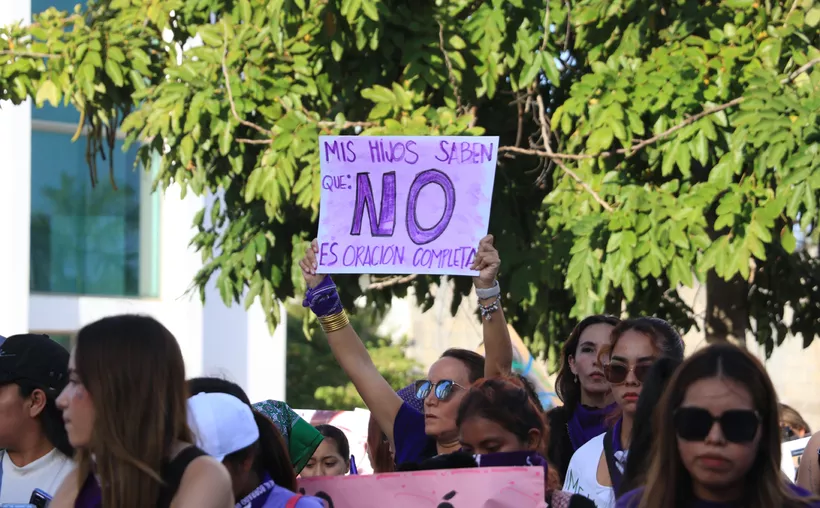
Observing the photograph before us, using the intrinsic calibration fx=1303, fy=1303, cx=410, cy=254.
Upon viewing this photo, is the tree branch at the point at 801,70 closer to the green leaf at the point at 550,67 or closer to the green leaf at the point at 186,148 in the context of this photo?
the green leaf at the point at 550,67

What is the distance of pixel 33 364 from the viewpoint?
146 inches

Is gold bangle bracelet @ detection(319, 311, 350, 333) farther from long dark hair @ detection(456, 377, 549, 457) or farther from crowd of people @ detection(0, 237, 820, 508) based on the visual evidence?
long dark hair @ detection(456, 377, 549, 457)

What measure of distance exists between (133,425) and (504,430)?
3.35 feet

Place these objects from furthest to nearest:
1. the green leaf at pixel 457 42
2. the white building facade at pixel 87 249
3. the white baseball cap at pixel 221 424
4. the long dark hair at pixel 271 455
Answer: the white building facade at pixel 87 249, the green leaf at pixel 457 42, the long dark hair at pixel 271 455, the white baseball cap at pixel 221 424

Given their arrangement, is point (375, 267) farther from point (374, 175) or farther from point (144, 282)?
point (144, 282)

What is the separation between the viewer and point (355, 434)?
22.4ft

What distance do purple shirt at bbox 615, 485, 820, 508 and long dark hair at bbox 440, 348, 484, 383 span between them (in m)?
1.35

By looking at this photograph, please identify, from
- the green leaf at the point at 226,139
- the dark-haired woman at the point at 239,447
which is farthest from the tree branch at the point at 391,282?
the dark-haired woman at the point at 239,447

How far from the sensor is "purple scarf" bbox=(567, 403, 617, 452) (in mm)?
4496

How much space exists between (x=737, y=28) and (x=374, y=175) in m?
2.93

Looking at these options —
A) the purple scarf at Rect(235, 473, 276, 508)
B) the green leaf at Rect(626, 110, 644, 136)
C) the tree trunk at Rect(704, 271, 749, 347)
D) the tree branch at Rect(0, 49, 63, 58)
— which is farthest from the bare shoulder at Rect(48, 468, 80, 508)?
the tree trunk at Rect(704, 271, 749, 347)

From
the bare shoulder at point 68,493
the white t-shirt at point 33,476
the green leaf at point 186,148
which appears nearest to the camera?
the bare shoulder at point 68,493

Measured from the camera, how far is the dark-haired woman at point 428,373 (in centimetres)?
396

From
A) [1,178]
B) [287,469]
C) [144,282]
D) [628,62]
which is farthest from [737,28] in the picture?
[144,282]
